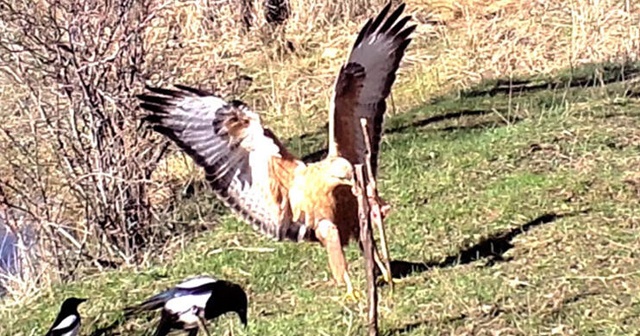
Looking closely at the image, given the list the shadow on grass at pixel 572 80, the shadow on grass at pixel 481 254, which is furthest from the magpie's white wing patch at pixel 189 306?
the shadow on grass at pixel 572 80

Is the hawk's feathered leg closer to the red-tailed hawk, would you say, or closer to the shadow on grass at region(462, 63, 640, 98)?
the red-tailed hawk

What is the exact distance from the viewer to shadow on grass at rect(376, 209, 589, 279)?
5830mm

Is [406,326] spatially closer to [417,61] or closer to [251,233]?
[251,233]

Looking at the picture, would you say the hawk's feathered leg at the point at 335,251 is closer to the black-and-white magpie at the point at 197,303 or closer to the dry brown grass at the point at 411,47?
the black-and-white magpie at the point at 197,303

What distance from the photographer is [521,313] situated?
5.13 metres

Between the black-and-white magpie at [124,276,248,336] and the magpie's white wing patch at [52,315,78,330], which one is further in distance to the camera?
the magpie's white wing patch at [52,315,78,330]

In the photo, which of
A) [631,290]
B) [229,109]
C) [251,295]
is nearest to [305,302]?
[251,295]

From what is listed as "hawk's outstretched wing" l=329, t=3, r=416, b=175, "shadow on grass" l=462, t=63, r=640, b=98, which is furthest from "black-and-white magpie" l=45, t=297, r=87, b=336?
"shadow on grass" l=462, t=63, r=640, b=98

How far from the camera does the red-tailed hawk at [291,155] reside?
211 inches

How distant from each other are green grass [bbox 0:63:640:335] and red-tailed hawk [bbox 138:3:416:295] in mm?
369

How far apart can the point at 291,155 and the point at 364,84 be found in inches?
15.9

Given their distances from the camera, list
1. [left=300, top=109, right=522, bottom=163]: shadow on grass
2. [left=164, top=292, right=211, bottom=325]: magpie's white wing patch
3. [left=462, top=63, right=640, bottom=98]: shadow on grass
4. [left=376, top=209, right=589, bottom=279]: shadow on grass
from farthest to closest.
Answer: [left=462, top=63, right=640, bottom=98]: shadow on grass → [left=300, top=109, right=522, bottom=163]: shadow on grass → [left=376, top=209, right=589, bottom=279]: shadow on grass → [left=164, top=292, right=211, bottom=325]: magpie's white wing patch

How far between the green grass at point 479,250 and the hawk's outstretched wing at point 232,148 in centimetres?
43

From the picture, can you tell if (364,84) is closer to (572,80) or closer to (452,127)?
(452,127)
